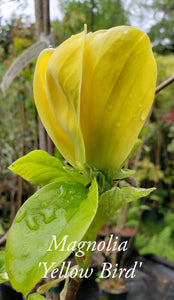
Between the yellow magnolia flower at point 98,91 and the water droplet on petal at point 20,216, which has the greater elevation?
the yellow magnolia flower at point 98,91

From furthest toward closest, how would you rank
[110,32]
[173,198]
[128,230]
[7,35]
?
[173,198] < [128,230] < [7,35] < [110,32]

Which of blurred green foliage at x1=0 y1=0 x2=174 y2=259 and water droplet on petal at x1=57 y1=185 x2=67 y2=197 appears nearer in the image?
water droplet on petal at x1=57 y1=185 x2=67 y2=197

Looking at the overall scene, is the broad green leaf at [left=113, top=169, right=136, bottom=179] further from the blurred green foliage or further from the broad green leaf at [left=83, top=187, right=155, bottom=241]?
the blurred green foliage

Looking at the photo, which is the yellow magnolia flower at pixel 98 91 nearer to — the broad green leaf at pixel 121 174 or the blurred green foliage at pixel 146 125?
the broad green leaf at pixel 121 174

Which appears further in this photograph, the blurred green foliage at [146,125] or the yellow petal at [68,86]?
the blurred green foliage at [146,125]

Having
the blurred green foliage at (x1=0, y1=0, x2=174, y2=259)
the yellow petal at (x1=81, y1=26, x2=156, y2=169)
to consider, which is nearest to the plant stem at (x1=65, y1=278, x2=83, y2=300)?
the yellow petal at (x1=81, y1=26, x2=156, y2=169)

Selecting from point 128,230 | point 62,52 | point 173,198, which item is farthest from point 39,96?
point 173,198

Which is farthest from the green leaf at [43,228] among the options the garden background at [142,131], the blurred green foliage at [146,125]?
the blurred green foliage at [146,125]

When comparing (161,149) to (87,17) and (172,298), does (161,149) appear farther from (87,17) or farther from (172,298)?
(87,17)
